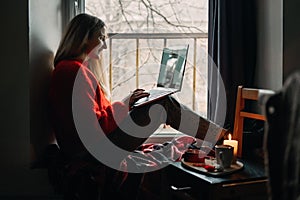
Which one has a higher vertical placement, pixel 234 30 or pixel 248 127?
pixel 234 30

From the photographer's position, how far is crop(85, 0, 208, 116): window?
2.62m

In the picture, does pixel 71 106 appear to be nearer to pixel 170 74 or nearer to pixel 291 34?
pixel 170 74

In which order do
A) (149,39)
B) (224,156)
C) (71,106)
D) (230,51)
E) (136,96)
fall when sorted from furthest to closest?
(149,39), (230,51), (136,96), (71,106), (224,156)

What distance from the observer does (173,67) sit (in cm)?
228

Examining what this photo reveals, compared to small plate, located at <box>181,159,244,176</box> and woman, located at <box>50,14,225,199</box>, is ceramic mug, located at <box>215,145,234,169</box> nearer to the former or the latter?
small plate, located at <box>181,159,244,176</box>

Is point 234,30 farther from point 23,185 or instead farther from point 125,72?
point 23,185

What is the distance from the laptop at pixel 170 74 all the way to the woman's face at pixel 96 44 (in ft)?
1.14

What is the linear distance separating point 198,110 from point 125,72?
51 cm

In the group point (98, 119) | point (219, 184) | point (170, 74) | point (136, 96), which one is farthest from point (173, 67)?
point (219, 184)

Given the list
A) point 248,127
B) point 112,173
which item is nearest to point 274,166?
point 112,173

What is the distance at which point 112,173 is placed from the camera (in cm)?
204

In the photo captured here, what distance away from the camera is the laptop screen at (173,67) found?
2.21m

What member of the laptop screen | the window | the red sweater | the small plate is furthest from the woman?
the window

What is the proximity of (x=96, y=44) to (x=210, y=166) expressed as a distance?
920 mm
